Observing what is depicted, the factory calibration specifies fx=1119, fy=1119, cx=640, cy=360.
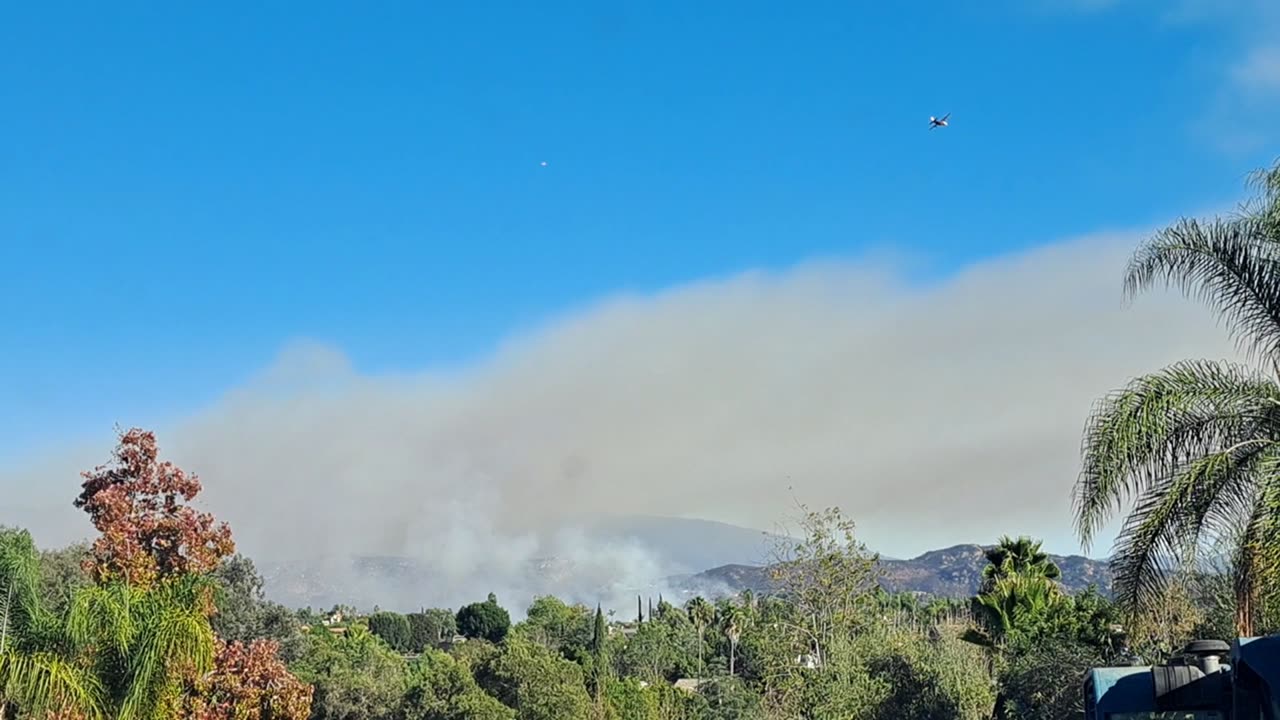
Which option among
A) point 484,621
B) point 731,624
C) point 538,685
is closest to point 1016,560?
point 538,685

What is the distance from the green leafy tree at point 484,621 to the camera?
123375 mm

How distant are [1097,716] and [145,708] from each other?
32.6ft

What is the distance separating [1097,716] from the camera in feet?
26.3

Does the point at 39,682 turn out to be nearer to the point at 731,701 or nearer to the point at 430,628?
the point at 731,701

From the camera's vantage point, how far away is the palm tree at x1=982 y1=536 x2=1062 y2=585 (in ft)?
134

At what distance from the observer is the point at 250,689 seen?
1605 cm

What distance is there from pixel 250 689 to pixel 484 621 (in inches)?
4355

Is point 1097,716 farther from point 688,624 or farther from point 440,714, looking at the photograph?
point 688,624

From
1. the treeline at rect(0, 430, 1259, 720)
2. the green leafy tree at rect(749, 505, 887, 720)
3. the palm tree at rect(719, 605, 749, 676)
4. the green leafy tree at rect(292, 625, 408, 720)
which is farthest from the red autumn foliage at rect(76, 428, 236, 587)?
the palm tree at rect(719, 605, 749, 676)

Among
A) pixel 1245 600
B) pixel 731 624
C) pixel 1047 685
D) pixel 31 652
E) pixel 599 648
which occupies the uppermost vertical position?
pixel 1245 600

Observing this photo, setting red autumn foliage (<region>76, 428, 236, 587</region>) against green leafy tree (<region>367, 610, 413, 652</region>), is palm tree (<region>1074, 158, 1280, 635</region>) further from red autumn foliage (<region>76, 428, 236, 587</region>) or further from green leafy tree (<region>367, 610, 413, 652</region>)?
green leafy tree (<region>367, 610, 413, 652</region>)

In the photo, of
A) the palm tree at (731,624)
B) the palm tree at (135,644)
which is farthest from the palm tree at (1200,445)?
the palm tree at (731,624)

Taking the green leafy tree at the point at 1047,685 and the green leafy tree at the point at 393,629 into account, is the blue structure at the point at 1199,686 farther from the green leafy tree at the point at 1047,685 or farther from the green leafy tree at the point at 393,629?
the green leafy tree at the point at 393,629

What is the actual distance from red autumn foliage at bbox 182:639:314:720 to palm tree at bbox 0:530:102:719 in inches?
143
